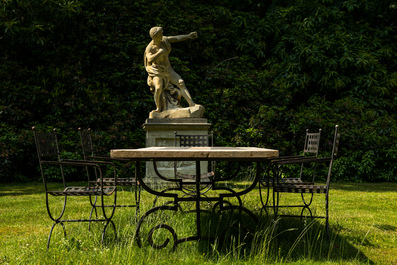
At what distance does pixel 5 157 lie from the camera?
7.48 metres

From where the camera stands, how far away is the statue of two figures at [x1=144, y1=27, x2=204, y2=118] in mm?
6828

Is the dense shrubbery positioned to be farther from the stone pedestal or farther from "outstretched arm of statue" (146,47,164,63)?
"outstretched arm of statue" (146,47,164,63)

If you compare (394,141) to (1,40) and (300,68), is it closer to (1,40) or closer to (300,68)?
(300,68)

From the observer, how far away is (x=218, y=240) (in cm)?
279

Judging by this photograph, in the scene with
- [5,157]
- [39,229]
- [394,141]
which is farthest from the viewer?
[394,141]

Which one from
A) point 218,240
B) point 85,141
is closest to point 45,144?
point 85,141

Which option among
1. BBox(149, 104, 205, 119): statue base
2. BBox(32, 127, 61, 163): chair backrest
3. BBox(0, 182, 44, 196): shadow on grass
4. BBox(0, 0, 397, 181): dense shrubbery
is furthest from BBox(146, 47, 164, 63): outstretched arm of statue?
BBox(32, 127, 61, 163): chair backrest

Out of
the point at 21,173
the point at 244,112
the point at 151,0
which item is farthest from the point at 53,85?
the point at 244,112

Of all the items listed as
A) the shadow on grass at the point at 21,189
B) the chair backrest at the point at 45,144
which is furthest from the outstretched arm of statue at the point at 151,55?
the chair backrest at the point at 45,144

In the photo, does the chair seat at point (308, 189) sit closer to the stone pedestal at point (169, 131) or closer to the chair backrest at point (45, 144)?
the chair backrest at point (45, 144)

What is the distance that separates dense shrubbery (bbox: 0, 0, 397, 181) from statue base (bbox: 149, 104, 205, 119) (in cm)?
173

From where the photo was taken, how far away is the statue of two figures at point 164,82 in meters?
6.83

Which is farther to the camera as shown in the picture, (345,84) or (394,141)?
(345,84)

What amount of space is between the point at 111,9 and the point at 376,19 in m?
7.97
